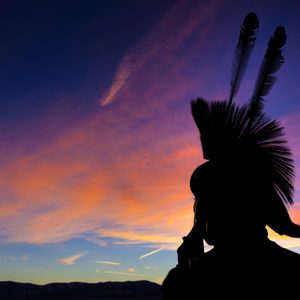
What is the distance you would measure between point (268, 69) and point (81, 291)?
7384 inches

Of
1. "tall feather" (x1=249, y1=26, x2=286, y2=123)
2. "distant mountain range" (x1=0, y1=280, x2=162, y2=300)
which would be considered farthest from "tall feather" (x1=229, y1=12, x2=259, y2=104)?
"distant mountain range" (x1=0, y1=280, x2=162, y2=300)

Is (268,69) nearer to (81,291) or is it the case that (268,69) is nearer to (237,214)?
(237,214)

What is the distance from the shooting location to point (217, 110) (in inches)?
166

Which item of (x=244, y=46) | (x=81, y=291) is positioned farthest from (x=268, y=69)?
(x=81, y=291)

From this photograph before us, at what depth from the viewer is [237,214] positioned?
3957 mm

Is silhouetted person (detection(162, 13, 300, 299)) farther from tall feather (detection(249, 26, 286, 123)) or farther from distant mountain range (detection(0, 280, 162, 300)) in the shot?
distant mountain range (detection(0, 280, 162, 300))

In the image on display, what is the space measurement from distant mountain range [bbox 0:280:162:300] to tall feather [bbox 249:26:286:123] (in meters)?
155

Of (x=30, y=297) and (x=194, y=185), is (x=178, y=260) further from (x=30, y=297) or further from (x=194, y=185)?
(x=30, y=297)

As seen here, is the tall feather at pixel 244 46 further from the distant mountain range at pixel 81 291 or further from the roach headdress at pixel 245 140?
the distant mountain range at pixel 81 291

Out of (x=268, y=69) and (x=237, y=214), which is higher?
(x=268, y=69)

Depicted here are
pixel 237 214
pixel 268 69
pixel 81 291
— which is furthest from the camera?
pixel 81 291

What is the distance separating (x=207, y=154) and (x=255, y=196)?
67 centimetres

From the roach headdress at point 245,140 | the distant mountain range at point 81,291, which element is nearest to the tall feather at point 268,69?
the roach headdress at point 245,140

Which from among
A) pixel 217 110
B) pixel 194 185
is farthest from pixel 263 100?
pixel 194 185
